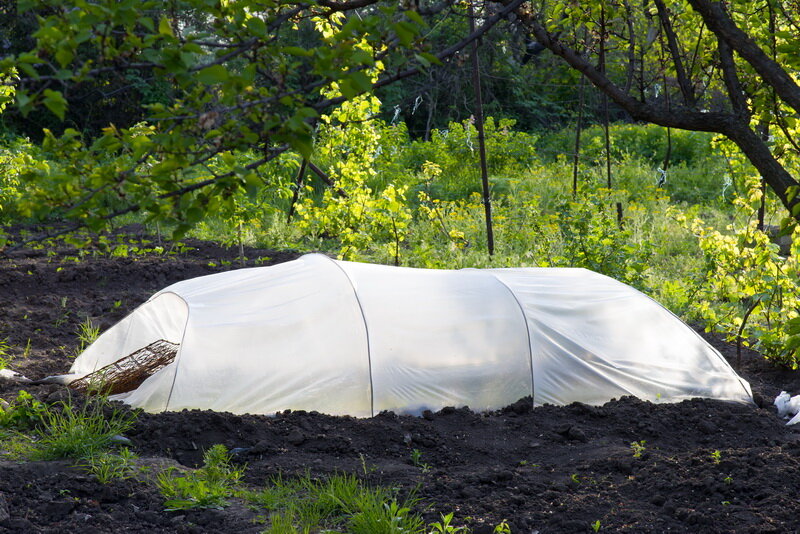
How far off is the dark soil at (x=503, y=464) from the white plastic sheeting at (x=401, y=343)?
→ 197mm

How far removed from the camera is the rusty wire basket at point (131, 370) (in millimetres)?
5309

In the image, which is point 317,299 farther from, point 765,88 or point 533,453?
point 765,88

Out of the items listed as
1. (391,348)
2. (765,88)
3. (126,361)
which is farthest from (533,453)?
(126,361)

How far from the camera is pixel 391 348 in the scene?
5.29 m

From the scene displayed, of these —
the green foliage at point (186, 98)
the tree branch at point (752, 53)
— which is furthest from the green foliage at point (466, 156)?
the green foliage at point (186, 98)

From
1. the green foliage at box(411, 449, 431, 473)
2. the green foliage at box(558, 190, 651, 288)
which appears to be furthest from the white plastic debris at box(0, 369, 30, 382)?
the green foliage at box(558, 190, 651, 288)

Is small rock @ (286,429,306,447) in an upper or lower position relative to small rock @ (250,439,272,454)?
lower

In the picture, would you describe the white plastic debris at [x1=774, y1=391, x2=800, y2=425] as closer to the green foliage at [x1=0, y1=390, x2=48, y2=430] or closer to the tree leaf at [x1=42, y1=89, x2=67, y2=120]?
the green foliage at [x1=0, y1=390, x2=48, y2=430]

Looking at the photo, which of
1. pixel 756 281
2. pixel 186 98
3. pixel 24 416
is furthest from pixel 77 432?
pixel 756 281

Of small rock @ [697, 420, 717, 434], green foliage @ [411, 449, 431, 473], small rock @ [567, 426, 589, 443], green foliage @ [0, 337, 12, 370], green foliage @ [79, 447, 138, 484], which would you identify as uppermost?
green foliage @ [79, 447, 138, 484]

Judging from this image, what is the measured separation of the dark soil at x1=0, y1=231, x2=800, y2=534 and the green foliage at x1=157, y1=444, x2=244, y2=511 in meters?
0.06

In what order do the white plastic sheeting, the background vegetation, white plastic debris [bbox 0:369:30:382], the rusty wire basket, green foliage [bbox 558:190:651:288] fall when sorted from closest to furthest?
the background vegetation < the white plastic sheeting < the rusty wire basket < white plastic debris [bbox 0:369:30:382] < green foliage [bbox 558:190:651:288]

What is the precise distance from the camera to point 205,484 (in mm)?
3891

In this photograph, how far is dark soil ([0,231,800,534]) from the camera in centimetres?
349
